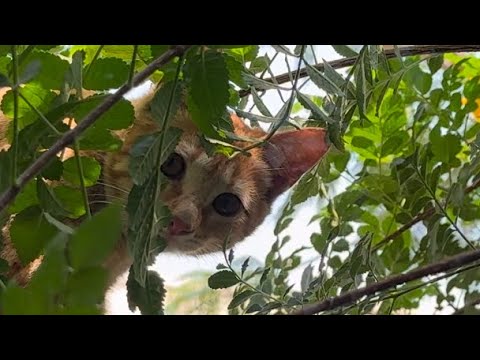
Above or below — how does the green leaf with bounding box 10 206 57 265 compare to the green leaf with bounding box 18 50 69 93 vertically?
below

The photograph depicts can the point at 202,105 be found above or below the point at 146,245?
above

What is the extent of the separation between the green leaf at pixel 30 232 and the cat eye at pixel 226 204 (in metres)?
0.86

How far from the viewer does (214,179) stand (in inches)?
56.2

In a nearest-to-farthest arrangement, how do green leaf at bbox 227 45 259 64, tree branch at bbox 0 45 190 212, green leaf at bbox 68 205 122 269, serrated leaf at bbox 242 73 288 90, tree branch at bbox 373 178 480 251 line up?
green leaf at bbox 68 205 122 269 < tree branch at bbox 0 45 190 212 < serrated leaf at bbox 242 73 288 90 < green leaf at bbox 227 45 259 64 < tree branch at bbox 373 178 480 251

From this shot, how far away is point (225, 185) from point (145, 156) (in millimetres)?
944

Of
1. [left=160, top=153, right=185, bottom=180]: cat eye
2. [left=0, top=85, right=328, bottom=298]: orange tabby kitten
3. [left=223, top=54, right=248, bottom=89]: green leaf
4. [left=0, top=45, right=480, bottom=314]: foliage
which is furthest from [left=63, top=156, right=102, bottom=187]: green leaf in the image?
[left=160, top=153, right=185, bottom=180]: cat eye

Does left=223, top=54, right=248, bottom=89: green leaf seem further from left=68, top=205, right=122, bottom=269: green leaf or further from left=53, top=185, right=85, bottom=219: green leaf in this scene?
left=68, top=205, right=122, bottom=269: green leaf

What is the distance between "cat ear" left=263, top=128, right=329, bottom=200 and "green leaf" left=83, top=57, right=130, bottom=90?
440 mm

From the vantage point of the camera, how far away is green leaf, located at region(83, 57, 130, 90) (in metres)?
0.65

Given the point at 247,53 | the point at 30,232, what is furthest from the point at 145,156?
the point at 247,53
